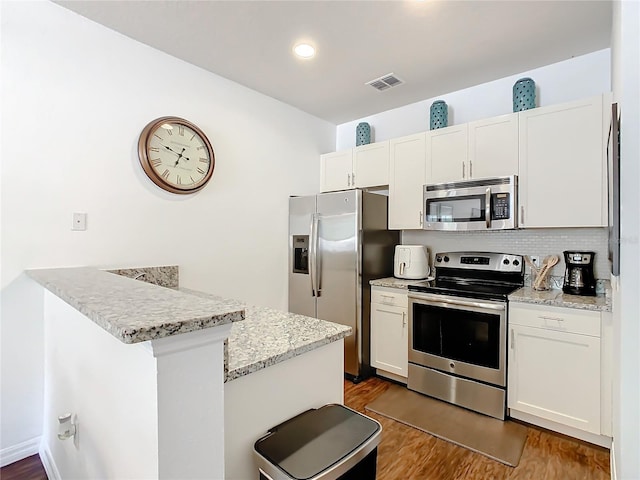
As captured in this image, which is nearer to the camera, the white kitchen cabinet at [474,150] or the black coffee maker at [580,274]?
the black coffee maker at [580,274]

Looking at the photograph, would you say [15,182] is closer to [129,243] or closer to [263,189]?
[129,243]

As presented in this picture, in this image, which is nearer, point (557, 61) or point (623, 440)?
point (623, 440)

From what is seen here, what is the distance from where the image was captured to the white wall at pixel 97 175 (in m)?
1.87

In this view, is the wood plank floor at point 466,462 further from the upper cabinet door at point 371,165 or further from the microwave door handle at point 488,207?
the upper cabinet door at point 371,165

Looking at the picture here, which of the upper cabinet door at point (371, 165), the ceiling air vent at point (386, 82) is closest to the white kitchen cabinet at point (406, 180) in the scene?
the upper cabinet door at point (371, 165)

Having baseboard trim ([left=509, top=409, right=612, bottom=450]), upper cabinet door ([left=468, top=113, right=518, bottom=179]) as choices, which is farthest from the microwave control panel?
baseboard trim ([left=509, top=409, right=612, bottom=450])

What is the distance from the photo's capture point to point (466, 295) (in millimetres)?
2428

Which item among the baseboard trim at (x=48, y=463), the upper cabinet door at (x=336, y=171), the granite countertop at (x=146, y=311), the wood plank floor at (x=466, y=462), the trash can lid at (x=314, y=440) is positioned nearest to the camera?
the granite countertop at (x=146, y=311)

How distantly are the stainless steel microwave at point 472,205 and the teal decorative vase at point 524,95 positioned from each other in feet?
1.89

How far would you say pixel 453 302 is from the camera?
248cm

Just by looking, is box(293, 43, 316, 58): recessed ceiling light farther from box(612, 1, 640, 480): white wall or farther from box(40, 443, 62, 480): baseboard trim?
box(40, 443, 62, 480): baseboard trim

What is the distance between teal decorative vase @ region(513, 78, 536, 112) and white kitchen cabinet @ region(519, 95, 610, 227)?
0.46 ft

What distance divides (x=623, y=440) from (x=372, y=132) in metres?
3.21

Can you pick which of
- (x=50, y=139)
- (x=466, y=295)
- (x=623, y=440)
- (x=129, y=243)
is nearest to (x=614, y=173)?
(x=623, y=440)
